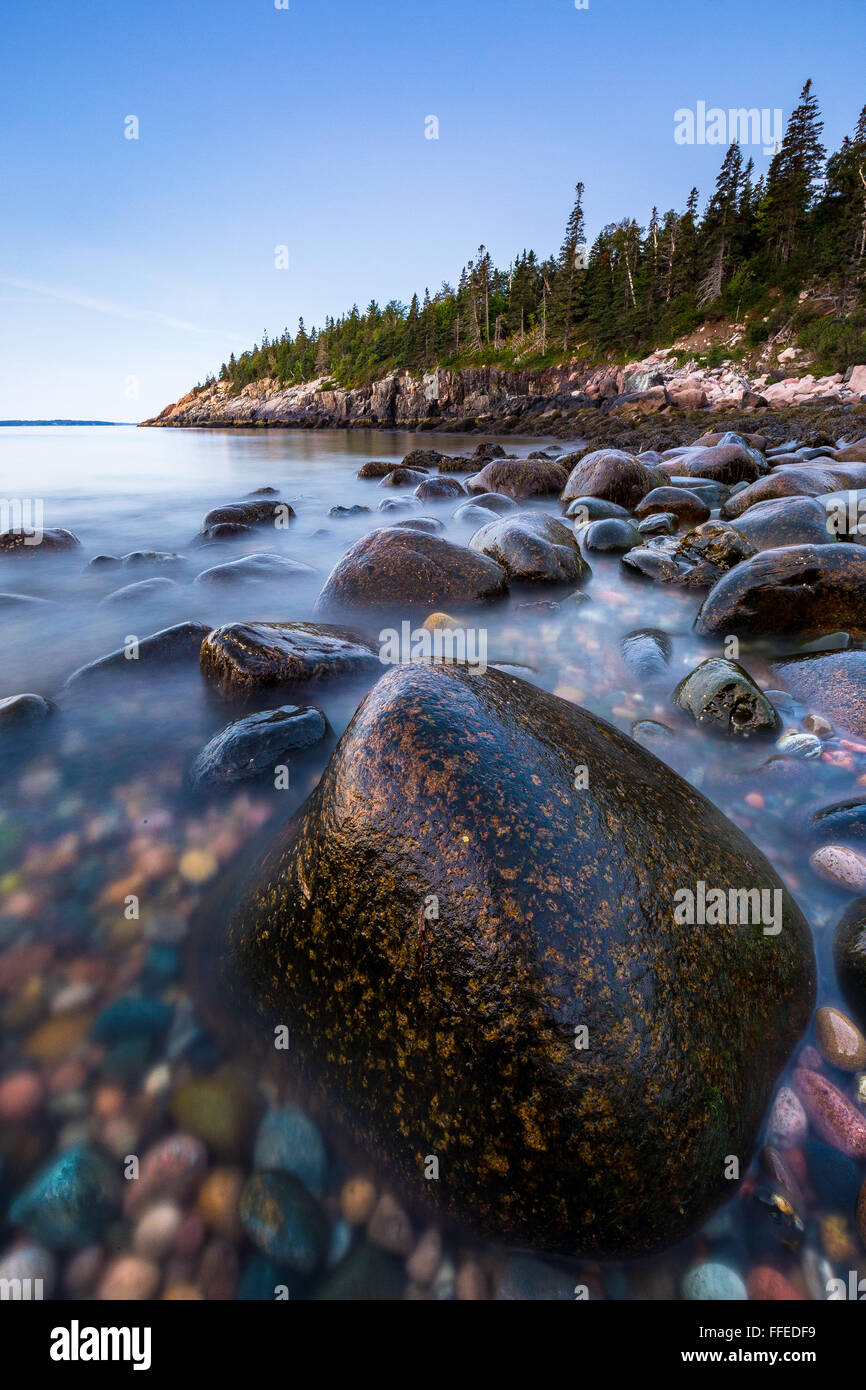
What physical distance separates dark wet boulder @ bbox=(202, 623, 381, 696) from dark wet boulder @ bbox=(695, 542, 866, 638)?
3156 millimetres

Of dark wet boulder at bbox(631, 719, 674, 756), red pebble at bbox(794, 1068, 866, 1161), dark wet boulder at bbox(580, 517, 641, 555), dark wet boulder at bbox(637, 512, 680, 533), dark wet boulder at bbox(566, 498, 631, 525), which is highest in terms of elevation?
dark wet boulder at bbox(566, 498, 631, 525)

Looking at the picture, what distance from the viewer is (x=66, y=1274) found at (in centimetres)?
150

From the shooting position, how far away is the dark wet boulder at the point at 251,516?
413 inches

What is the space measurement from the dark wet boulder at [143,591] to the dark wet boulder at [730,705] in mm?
5605

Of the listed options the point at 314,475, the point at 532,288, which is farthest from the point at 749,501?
the point at 532,288

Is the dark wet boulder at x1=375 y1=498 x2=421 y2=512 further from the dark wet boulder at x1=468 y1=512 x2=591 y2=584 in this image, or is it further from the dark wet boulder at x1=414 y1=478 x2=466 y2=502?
the dark wet boulder at x1=468 y1=512 x2=591 y2=584

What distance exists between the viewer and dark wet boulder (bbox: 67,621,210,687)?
4.38m

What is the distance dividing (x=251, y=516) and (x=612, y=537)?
6.58 metres

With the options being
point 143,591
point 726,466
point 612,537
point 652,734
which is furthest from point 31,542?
point 726,466

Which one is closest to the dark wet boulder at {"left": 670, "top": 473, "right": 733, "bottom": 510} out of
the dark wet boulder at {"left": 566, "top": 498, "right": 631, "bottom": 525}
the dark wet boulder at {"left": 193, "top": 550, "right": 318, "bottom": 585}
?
the dark wet boulder at {"left": 566, "top": 498, "right": 631, "bottom": 525}

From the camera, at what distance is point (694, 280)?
53.6 meters

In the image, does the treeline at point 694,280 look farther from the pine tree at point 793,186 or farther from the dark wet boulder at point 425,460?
the dark wet boulder at point 425,460

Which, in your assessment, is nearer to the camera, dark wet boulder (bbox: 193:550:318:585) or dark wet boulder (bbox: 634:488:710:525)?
dark wet boulder (bbox: 193:550:318:585)

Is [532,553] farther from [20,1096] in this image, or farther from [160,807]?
[20,1096]
